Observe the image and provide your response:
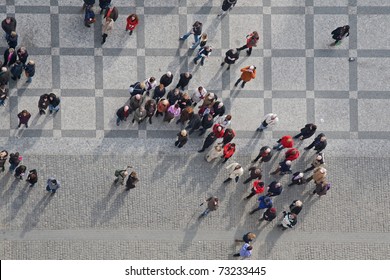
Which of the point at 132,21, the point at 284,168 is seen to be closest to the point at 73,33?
the point at 132,21

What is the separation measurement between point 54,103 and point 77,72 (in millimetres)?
1598

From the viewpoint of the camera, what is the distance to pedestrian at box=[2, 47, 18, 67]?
70.8ft

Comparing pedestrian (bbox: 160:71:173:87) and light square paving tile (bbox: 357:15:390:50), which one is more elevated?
light square paving tile (bbox: 357:15:390:50)

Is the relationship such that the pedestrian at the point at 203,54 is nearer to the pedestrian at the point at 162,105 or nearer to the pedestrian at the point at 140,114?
the pedestrian at the point at 162,105

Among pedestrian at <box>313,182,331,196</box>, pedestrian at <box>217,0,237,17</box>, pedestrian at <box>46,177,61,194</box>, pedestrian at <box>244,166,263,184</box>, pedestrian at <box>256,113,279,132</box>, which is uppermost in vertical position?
pedestrian at <box>217,0,237,17</box>

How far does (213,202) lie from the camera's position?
21.4 metres

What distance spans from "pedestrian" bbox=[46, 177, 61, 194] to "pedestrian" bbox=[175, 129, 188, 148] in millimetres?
4167

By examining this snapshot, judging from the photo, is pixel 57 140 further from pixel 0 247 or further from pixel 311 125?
pixel 311 125

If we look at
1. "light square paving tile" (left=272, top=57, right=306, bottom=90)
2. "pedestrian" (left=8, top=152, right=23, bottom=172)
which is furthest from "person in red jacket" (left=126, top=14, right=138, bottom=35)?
"pedestrian" (left=8, top=152, right=23, bottom=172)

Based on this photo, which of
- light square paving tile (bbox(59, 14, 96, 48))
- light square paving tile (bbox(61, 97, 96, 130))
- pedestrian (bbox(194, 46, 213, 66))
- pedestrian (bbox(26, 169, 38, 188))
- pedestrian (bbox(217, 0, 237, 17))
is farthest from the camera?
light square paving tile (bbox(59, 14, 96, 48))

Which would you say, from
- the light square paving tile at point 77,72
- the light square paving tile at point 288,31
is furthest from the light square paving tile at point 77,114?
the light square paving tile at point 288,31

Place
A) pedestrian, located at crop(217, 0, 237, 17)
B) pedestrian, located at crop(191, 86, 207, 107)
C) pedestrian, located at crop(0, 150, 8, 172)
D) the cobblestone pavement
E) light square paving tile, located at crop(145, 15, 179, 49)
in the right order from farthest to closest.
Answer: light square paving tile, located at crop(145, 15, 179, 49), pedestrian, located at crop(217, 0, 237, 17), the cobblestone pavement, pedestrian, located at crop(191, 86, 207, 107), pedestrian, located at crop(0, 150, 8, 172)

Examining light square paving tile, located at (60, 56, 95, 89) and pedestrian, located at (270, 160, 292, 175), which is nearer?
pedestrian, located at (270, 160, 292, 175)

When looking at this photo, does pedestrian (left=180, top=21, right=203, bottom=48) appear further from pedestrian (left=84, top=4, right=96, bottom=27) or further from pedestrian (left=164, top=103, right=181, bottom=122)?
pedestrian (left=84, top=4, right=96, bottom=27)
